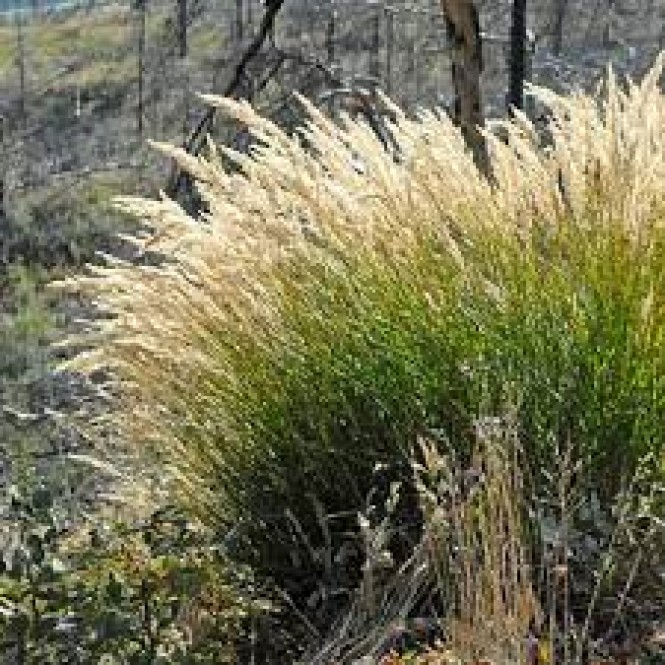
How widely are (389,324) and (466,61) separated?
2565mm

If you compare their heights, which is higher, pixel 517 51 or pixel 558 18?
pixel 517 51

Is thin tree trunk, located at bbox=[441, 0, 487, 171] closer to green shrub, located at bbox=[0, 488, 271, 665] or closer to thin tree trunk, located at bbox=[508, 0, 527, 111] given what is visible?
thin tree trunk, located at bbox=[508, 0, 527, 111]

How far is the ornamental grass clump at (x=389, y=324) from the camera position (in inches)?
133

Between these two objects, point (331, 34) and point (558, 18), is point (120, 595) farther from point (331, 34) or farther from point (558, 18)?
point (558, 18)

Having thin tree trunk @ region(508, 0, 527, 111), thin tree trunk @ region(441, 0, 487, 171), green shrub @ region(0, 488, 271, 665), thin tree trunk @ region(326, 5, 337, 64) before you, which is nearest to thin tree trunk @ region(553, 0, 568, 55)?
thin tree trunk @ region(326, 5, 337, 64)

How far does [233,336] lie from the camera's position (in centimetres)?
355

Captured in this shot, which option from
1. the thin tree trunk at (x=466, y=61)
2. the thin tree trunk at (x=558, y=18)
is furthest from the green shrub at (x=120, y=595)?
the thin tree trunk at (x=558, y=18)

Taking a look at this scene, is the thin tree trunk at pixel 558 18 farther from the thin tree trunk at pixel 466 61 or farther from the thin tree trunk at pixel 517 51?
the thin tree trunk at pixel 466 61

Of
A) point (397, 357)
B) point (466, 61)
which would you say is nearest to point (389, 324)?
point (397, 357)

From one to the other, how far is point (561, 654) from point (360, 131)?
1285mm

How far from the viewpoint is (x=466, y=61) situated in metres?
5.84

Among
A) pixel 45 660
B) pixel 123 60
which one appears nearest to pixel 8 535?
pixel 45 660

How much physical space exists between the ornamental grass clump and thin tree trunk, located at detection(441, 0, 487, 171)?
82.7 inches

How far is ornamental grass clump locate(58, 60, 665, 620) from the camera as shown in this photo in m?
3.37
